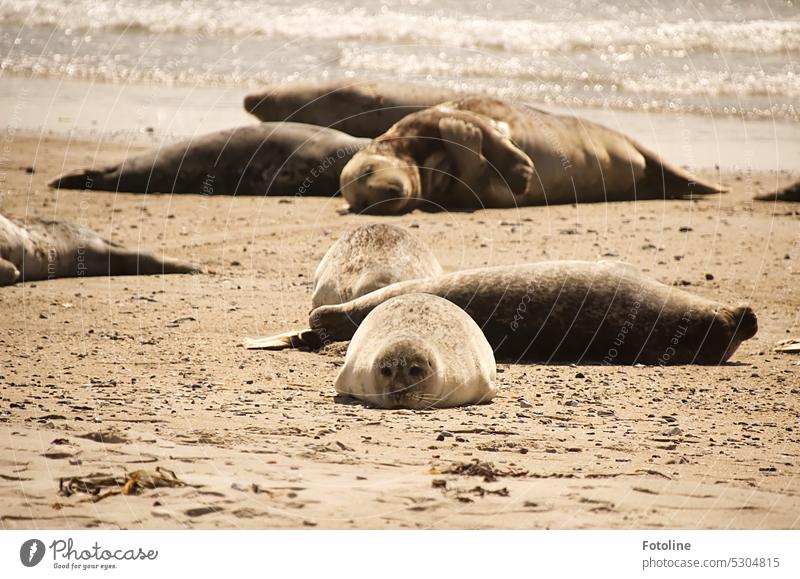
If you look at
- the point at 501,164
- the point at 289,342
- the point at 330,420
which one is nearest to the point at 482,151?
the point at 501,164

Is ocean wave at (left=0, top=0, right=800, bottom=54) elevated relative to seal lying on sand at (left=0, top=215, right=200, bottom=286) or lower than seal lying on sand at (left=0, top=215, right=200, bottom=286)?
elevated

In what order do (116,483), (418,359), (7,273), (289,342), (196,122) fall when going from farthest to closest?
(196,122) < (7,273) < (289,342) < (418,359) < (116,483)

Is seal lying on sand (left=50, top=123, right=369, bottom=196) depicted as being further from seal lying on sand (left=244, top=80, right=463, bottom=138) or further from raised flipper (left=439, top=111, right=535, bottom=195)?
seal lying on sand (left=244, top=80, right=463, bottom=138)

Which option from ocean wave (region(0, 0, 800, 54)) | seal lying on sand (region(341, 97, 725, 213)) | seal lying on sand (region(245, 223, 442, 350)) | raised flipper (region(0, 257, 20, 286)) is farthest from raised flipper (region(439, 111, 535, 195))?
ocean wave (region(0, 0, 800, 54))

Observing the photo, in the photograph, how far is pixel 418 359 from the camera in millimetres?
5512

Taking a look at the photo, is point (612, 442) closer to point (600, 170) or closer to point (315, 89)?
point (600, 170)

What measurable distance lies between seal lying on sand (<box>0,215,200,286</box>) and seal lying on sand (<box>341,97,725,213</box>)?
2.84 metres

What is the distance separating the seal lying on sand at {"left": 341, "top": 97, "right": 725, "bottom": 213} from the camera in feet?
37.9

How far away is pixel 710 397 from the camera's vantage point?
616 centimetres

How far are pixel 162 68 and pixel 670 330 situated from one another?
48.1 ft

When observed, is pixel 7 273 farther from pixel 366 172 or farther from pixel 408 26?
pixel 408 26

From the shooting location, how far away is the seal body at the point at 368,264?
7336mm

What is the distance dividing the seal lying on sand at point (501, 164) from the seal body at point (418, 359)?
5.34 metres

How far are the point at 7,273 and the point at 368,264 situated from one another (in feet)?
8.88
